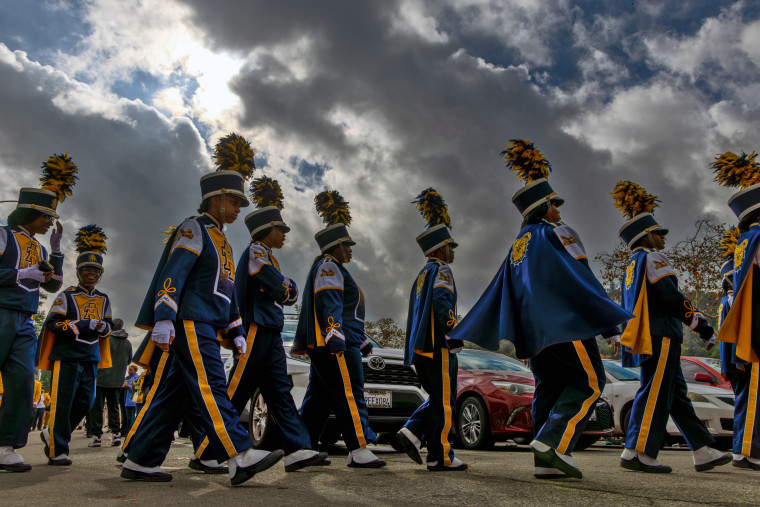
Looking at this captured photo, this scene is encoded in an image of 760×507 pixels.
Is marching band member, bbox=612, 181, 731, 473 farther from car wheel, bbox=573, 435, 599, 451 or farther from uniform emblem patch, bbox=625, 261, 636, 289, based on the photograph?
car wheel, bbox=573, 435, 599, 451

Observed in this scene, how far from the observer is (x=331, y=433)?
7.26m

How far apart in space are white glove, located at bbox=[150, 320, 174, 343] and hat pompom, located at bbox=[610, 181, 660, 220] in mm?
4655

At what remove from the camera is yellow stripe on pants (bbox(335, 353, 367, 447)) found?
5543 mm

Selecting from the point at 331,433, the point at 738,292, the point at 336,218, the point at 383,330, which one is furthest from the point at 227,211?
the point at 383,330

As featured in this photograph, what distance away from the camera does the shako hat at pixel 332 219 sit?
21.0ft

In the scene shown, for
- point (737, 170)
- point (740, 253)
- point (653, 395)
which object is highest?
point (737, 170)

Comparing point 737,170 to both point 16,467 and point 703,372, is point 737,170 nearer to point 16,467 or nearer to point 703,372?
point 703,372

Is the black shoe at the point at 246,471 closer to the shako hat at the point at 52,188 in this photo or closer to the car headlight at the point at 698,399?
the shako hat at the point at 52,188

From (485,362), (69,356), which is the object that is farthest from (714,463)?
(69,356)

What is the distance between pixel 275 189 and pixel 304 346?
5.26 feet

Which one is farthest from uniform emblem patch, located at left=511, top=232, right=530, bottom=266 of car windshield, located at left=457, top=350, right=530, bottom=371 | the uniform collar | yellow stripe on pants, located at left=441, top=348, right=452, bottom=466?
car windshield, located at left=457, top=350, right=530, bottom=371

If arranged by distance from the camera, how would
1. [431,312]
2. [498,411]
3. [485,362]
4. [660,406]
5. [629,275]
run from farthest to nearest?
1. [485,362]
2. [498,411]
3. [629,275]
4. [431,312]
5. [660,406]

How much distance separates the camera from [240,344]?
4.92 meters

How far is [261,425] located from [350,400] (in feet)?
7.80
